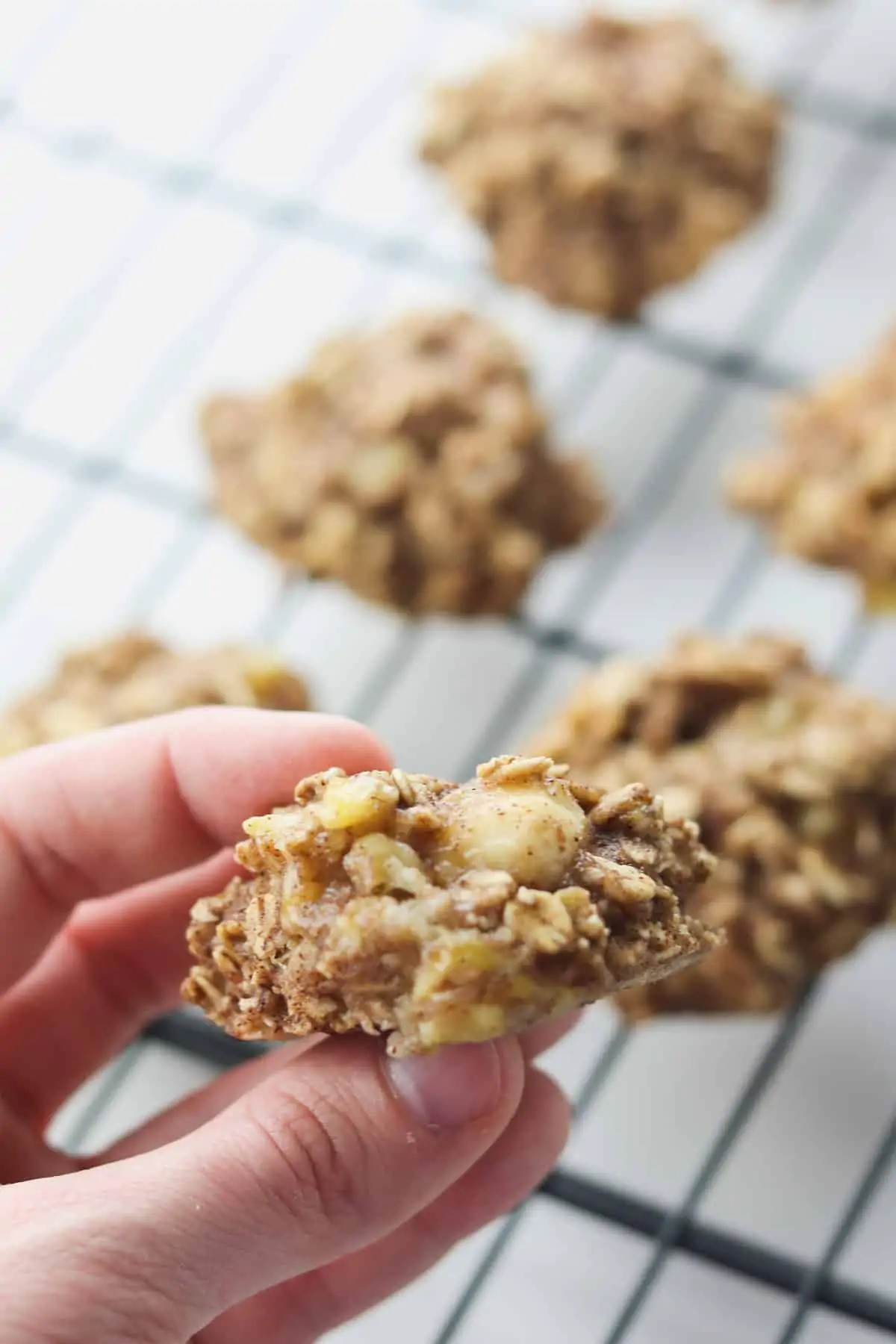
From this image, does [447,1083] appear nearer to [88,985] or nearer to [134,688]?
[88,985]

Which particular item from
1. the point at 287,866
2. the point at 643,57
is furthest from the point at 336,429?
the point at 287,866

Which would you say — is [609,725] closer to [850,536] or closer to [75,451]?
[850,536]

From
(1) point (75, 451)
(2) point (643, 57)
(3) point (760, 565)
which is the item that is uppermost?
(2) point (643, 57)

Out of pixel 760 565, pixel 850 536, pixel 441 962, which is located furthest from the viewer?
pixel 760 565

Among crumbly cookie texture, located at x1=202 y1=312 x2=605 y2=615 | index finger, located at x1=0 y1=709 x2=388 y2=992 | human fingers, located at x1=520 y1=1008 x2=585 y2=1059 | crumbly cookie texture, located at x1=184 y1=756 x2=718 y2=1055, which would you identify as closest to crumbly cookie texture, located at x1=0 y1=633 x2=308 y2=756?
crumbly cookie texture, located at x1=202 y1=312 x2=605 y2=615

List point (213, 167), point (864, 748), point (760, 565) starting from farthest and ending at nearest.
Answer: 1. point (213, 167)
2. point (760, 565)
3. point (864, 748)

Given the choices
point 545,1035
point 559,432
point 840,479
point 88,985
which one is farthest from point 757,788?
point 559,432
